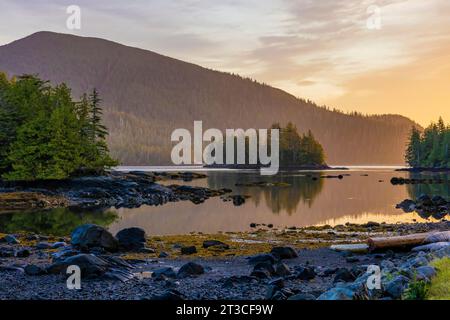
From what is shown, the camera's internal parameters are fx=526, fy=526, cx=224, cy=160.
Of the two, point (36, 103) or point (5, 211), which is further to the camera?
point (36, 103)

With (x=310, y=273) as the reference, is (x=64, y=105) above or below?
above

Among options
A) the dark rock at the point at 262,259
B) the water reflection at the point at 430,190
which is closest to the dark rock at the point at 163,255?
the dark rock at the point at 262,259

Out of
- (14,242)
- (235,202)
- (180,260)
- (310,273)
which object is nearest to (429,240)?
(310,273)

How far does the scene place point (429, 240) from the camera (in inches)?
897

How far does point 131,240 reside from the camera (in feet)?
87.6

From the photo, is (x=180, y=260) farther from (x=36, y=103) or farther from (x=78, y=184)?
(x=36, y=103)

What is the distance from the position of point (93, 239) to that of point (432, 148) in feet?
505

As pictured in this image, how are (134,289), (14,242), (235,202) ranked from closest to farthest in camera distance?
1. (134,289)
2. (14,242)
3. (235,202)

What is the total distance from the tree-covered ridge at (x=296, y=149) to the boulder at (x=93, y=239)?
158728mm

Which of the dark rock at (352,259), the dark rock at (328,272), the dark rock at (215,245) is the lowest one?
the dark rock at (215,245)

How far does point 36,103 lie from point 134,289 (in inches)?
2411

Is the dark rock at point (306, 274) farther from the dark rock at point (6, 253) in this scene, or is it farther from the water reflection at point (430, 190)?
the water reflection at point (430, 190)

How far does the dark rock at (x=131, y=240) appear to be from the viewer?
85.1 ft
